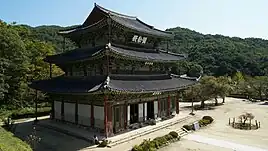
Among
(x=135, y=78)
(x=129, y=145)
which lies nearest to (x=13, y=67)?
(x=135, y=78)

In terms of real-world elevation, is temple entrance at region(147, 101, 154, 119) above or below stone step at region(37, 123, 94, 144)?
above

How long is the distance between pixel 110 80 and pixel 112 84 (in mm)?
978

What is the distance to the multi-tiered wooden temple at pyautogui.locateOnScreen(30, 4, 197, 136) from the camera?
60.7 feet

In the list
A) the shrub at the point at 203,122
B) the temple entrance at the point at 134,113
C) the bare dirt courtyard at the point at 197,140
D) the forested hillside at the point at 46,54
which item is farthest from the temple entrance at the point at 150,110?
the forested hillside at the point at 46,54

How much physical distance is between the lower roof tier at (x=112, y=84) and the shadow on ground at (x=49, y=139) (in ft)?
12.2

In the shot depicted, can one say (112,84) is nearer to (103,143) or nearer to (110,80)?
(110,80)

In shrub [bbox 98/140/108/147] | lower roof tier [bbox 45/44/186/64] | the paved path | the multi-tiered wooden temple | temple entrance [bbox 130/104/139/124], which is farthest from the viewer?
temple entrance [bbox 130/104/139/124]

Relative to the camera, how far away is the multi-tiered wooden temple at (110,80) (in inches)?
728

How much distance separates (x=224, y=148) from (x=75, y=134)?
1132 centimetres

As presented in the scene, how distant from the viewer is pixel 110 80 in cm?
1864

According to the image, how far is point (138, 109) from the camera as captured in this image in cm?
2181

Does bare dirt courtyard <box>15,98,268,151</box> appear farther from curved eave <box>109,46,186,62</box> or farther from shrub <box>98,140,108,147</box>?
curved eave <box>109,46,186,62</box>

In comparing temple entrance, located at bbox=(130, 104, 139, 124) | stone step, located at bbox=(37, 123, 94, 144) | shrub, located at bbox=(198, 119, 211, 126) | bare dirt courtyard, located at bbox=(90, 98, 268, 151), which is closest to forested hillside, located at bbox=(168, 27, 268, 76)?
shrub, located at bbox=(198, 119, 211, 126)

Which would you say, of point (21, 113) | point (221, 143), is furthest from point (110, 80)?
point (21, 113)
